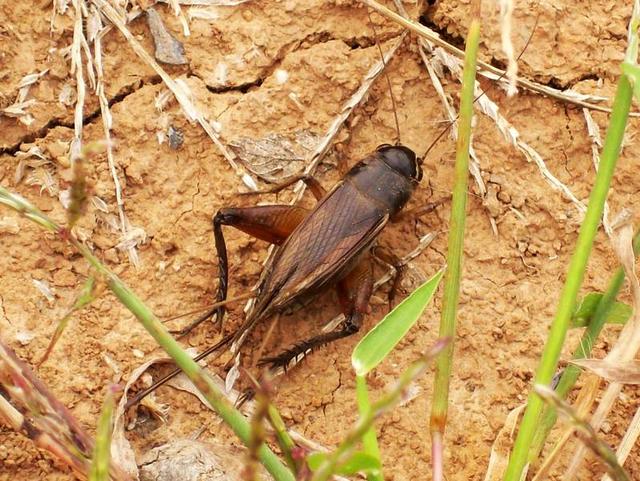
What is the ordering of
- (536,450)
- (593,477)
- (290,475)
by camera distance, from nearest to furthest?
1. (290,475)
2. (536,450)
3. (593,477)

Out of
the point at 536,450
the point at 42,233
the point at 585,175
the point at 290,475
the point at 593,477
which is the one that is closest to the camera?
the point at 290,475

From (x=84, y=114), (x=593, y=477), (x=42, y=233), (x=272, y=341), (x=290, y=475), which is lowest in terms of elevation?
(x=593, y=477)

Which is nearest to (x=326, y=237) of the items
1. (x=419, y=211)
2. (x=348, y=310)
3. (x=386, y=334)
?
(x=348, y=310)

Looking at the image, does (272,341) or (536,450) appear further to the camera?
(272,341)

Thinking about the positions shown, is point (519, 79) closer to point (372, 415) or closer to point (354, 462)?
point (354, 462)

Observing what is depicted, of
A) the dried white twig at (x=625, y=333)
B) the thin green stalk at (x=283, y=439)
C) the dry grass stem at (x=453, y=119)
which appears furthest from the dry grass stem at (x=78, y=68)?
the dried white twig at (x=625, y=333)

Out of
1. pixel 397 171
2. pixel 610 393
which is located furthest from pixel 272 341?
pixel 610 393

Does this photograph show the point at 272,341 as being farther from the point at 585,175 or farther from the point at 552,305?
the point at 585,175
